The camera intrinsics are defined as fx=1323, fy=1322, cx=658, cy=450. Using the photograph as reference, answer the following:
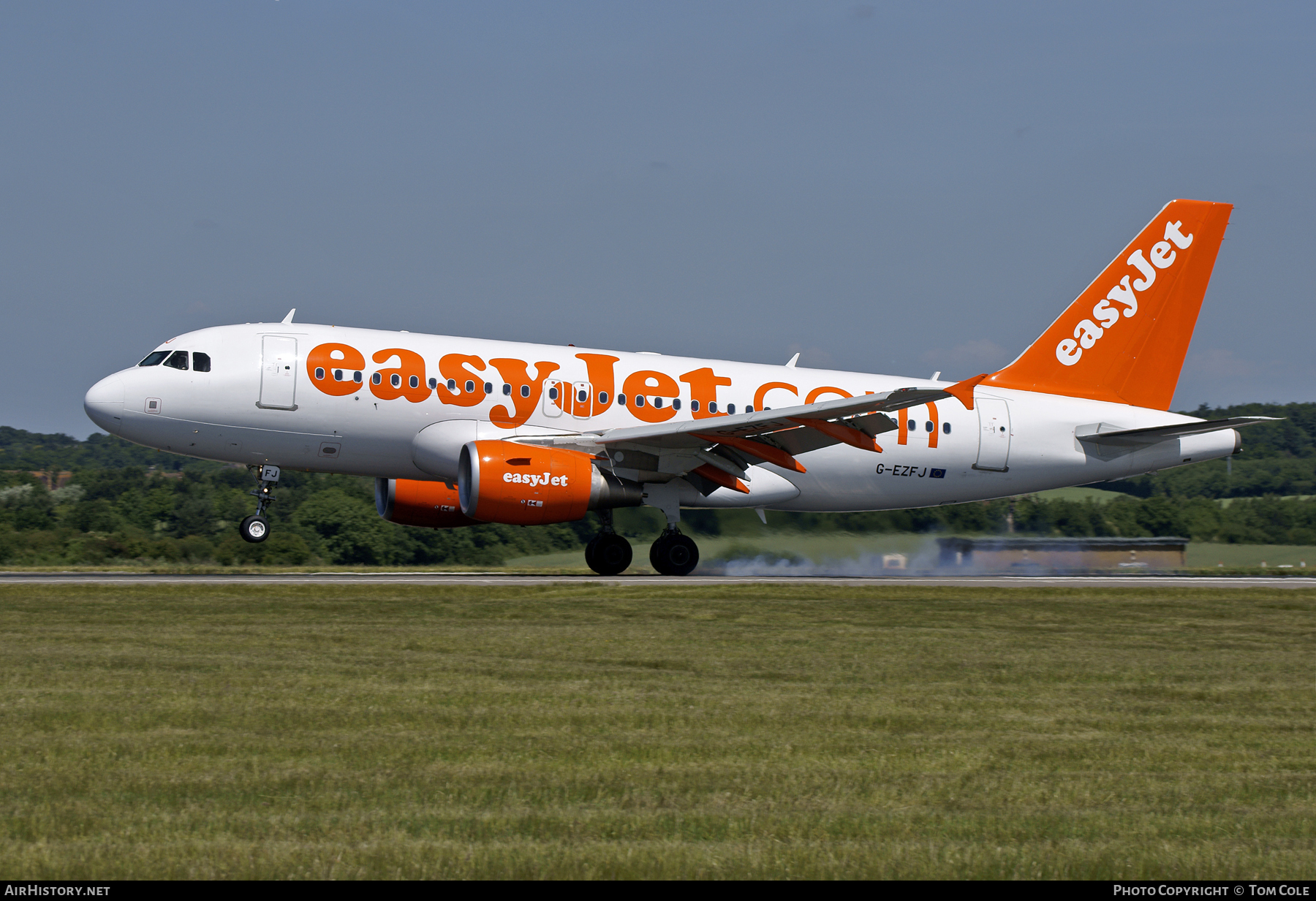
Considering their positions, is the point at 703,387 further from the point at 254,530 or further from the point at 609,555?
the point at 254,530

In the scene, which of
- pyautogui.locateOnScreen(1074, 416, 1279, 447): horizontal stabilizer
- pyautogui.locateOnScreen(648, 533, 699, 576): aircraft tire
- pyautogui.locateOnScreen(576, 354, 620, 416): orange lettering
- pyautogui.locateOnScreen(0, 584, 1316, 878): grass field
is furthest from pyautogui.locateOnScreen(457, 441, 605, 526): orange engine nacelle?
pyautogui.locateOnScreen(1074, 416, 1279, 447): horizontal stabilizer

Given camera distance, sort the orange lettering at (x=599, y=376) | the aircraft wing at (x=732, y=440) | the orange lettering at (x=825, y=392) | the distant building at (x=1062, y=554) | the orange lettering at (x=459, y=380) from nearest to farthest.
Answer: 1. the aircraft wing at (x=732, y=440)
2. the orange lettering at (x=459, y=380)
3. the orange lettering at (x=599, y=376)
4. the orange lettering at (x=825, y=392)
5. the distant building at (x=1062, y=554)

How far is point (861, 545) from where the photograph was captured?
28.0 meters

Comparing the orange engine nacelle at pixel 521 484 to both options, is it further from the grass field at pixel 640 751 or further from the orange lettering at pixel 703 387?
the grass field at pixel 640 751

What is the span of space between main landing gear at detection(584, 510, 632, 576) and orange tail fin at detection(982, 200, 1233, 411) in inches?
352

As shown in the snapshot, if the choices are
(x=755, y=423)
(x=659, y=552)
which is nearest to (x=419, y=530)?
(x=659, y=552)

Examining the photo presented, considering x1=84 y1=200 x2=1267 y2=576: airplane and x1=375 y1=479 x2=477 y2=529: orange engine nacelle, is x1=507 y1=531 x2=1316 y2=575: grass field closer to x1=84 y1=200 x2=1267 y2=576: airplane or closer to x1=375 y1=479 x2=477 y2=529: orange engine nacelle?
x1=84 y1=200 x2=1267 y2=576: airplane

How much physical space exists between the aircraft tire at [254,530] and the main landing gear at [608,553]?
5964 mm

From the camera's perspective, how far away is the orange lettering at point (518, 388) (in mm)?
24062

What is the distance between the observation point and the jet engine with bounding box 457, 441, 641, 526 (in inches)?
861

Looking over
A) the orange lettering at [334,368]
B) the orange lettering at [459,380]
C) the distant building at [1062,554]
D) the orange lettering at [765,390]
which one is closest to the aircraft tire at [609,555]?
the orange lettering at [459,380]

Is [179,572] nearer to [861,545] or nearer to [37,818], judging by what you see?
[861,545]

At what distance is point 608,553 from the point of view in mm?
25125
